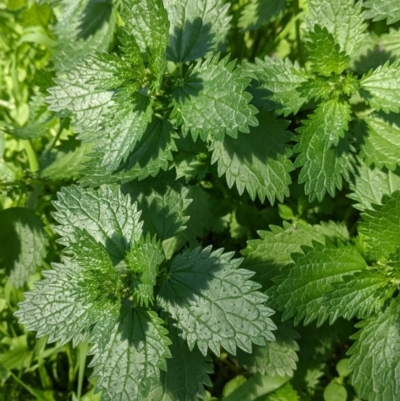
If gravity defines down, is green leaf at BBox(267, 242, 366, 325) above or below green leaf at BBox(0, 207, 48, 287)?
above

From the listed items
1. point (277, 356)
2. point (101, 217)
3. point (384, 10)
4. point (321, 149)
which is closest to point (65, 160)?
point (101, 217)

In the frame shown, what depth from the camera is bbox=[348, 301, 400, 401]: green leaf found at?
2270mm

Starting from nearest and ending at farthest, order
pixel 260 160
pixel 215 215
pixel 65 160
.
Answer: pixel 260 160
pixel 215 215
pixel 65 160

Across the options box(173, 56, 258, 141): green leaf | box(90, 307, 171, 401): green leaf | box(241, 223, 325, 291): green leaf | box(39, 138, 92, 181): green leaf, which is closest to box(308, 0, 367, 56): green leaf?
box(173, 56, 258, 141): green leaf

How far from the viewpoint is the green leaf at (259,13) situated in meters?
2.95

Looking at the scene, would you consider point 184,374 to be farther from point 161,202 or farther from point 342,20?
point 342,20

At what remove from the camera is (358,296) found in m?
2.30

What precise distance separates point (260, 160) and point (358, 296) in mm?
789

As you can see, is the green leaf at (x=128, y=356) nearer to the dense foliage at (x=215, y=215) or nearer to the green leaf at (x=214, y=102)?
the dense foliage at (x=215, y=215)

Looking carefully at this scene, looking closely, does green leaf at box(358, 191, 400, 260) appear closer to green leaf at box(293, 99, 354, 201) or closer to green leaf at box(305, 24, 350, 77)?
green leaf at box(293, 99, 354, 201)

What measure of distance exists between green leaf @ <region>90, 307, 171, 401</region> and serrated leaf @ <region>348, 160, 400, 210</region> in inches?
47.4

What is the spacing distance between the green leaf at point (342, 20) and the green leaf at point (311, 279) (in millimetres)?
996

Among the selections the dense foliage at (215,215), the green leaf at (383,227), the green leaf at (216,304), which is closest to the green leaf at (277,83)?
the dense foliage at (215,215)

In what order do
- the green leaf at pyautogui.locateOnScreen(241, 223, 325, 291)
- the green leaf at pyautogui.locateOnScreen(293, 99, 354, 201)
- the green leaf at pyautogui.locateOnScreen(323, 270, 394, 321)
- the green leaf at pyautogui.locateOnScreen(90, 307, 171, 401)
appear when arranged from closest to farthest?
the green leaf at pyautogui.locateOnScreen(90, 307, 171, 401) < the green leaf at pyautogui.locateOnScreen(323, 270, 394, 321) < the green leaf at pyautogui.locateOnScreen(293, 99, 354, 201) < the green leaf at pyautogui.locateOnScreen(241, 223, 325, 291)
